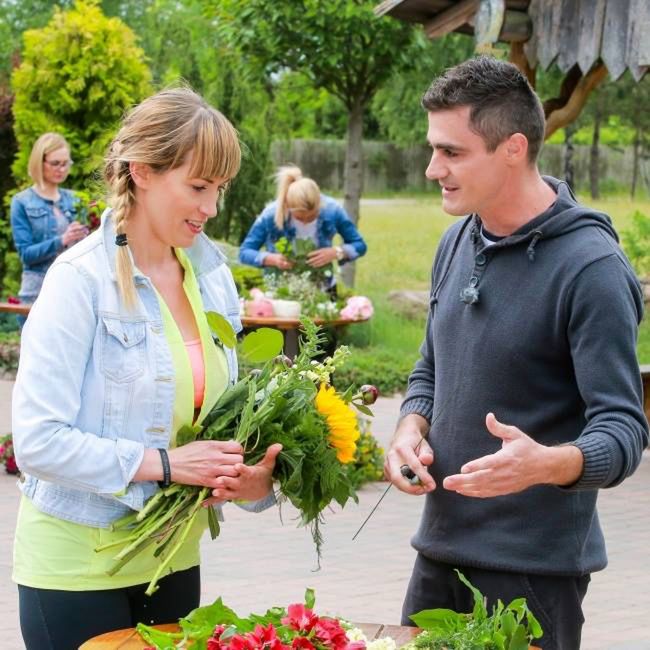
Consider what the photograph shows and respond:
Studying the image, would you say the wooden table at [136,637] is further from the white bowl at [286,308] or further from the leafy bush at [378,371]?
the leafy bush at [378,371]

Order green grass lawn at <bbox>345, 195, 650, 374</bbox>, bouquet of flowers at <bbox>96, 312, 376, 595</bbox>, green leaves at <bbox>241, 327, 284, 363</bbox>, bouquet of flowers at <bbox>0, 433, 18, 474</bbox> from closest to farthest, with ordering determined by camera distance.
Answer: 1. bouquet of flowers at <bbox>96, 312, 376, 595</bbox>
2. green leaves at <bbox>241, 327, 284, 363</bbox>
3. bouquet of flowers at <bbox>0, 433, 18, 474</bbox>
4. green grass lawn at <bbox>345, 195, 650, 374</bbox>

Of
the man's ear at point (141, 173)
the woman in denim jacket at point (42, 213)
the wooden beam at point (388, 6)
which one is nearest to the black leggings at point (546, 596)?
the man's ear at point (141, 173)

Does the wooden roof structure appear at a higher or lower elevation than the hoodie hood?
higher

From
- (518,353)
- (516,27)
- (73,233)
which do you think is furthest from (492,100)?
(73,233)

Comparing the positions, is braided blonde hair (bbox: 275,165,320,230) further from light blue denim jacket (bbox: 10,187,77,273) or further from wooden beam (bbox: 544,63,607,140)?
wooden beam (bbox: 544,63,607,140)

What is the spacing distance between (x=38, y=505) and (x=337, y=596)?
340 cm

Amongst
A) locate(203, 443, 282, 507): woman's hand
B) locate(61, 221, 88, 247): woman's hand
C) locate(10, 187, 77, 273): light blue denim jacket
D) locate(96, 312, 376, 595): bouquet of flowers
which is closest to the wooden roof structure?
locate(61, 221, 88, 247): woman's hand

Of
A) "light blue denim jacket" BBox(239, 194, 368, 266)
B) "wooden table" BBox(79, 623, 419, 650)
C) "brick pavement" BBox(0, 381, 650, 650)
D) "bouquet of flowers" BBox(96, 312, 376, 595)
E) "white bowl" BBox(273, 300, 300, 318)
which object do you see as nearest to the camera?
"wooden table" BBox(79, 623, 419, 650)

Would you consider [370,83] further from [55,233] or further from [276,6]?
[55,233]

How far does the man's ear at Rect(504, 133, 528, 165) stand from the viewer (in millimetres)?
3025

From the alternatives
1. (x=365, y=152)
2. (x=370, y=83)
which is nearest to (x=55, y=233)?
(x=370, y=83)

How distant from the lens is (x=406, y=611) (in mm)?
3312

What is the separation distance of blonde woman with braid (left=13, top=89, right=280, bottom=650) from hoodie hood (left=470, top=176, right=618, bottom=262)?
26.2 inches

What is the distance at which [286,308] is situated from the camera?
10.0 m
